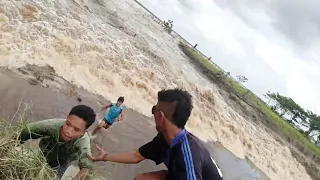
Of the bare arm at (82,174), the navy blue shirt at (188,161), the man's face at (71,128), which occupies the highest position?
the navy blue shirt at (188,161)

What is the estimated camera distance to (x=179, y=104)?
8.57ft

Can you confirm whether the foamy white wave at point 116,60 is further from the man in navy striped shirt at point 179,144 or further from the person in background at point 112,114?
the man in navy striped shirt at point 179,144

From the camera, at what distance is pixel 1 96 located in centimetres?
782

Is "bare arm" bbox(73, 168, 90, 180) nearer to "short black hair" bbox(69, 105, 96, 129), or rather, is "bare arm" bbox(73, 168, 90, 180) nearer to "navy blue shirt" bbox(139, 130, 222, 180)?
"short black hair" bbox(69, 105, 96, 129)

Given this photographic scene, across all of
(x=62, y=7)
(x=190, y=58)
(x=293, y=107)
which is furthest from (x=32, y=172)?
(x=293, y=107)

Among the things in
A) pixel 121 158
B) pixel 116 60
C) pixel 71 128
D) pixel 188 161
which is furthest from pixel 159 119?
pixel 116 60

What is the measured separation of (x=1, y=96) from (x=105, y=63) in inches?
170

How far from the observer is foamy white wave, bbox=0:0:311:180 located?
10242mm

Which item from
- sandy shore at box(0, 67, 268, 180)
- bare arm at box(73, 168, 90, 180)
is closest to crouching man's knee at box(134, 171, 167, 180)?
bare arm at box(73, 168, 90, 180)

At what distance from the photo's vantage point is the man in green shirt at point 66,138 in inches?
121

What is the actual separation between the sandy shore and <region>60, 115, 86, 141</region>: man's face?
3.74 meters

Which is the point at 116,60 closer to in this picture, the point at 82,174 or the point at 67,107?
the point at 67,107

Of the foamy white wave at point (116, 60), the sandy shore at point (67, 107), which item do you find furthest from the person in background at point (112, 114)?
the foamy white wave at point (116, 60)

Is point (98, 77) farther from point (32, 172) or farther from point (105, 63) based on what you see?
point (32, 172)
